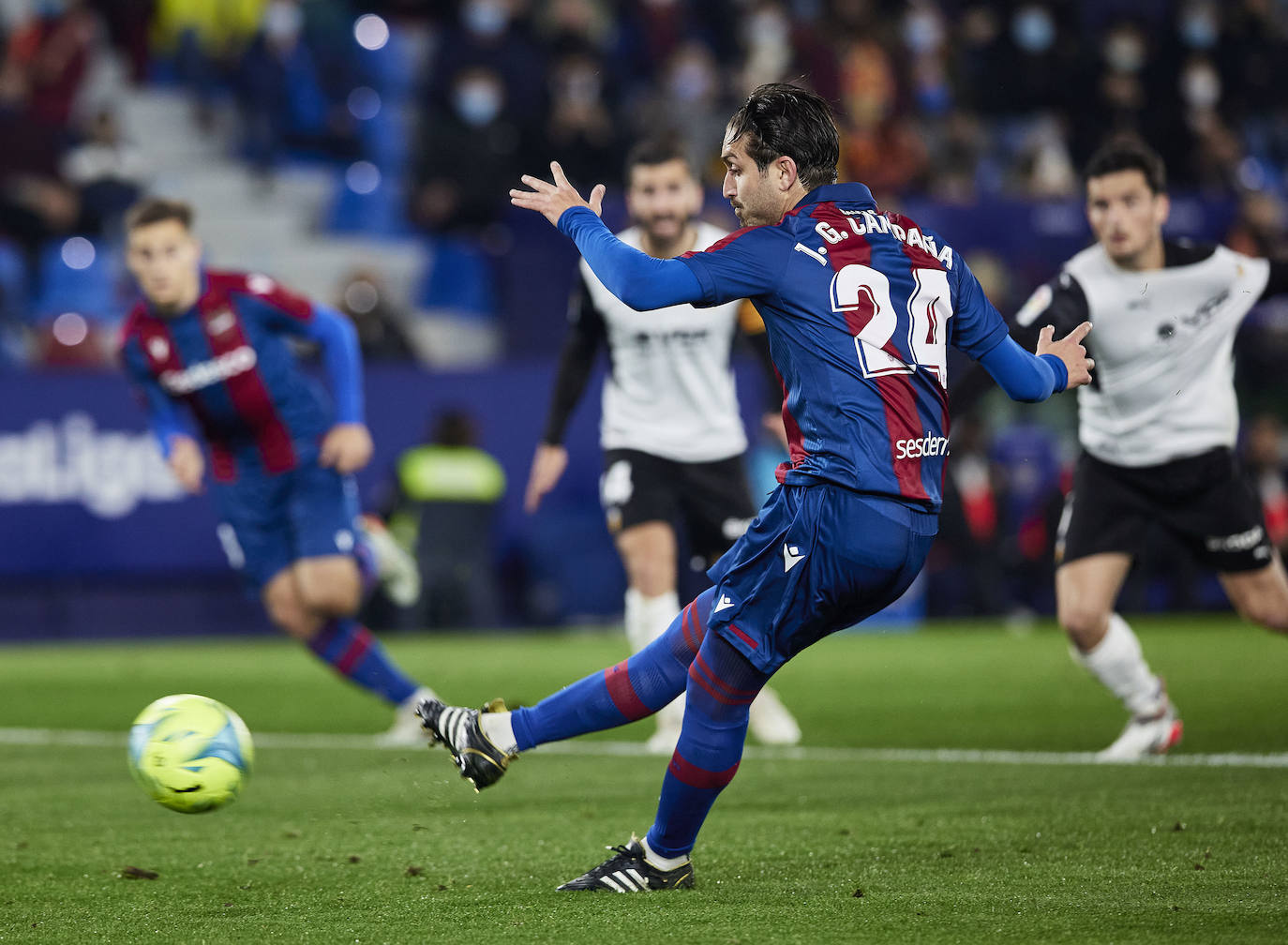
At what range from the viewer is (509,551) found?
51.1 feet

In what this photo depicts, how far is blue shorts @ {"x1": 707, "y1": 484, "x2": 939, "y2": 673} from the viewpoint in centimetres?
444

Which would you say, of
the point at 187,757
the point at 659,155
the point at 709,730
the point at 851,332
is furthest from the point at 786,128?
the point at 659,155

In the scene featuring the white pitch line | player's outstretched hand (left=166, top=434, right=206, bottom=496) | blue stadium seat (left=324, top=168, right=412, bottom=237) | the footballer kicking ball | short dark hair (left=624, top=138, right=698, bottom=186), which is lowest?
the white pitch line

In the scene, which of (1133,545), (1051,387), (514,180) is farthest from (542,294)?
(1051,387)

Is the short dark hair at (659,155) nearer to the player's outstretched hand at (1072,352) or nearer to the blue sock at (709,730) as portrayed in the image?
the player's outstretched hand at (1072,352)

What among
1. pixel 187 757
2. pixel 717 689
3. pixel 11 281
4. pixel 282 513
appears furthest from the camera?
pixel 11 281

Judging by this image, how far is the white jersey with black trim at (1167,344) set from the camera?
23.4ft

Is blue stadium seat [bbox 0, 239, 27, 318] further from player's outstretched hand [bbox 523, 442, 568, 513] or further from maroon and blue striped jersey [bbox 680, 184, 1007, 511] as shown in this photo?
maroon and blue striped jersey [bbox 680, 184, 1007, 511]

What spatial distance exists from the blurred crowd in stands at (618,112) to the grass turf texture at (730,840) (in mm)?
6432

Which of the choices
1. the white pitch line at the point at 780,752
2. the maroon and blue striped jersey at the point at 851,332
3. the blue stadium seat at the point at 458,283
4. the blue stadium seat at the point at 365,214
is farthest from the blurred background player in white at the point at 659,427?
the blue stadium seat at the point at 365,214

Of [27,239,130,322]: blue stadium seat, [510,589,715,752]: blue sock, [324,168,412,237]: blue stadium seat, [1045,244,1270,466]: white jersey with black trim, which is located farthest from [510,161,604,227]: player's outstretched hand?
[324,168,412,237]: blue stadium seat

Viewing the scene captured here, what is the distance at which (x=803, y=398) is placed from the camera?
179 inches

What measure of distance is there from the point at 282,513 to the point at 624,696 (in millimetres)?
3829

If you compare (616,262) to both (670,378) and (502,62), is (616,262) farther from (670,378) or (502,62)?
(502,62)
